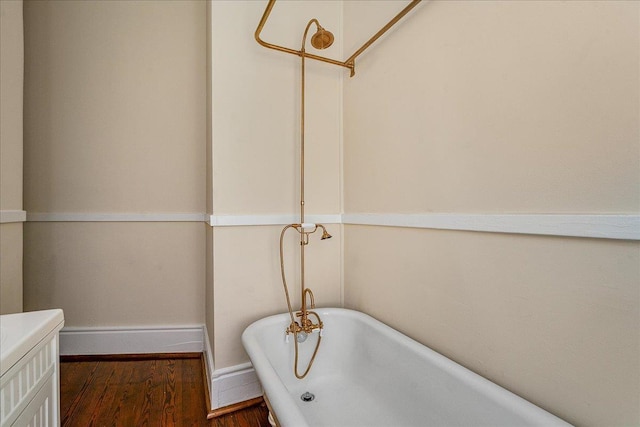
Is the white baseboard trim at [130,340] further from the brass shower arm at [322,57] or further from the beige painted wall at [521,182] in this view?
the brass shower arm at [322,57]

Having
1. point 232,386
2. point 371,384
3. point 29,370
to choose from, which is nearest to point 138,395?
point 232,386

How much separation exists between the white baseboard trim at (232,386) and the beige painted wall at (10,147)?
102 cm

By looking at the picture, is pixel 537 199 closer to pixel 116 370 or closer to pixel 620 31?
pixel 620 31

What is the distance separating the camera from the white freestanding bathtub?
78 centimetres

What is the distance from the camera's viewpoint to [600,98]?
678mm

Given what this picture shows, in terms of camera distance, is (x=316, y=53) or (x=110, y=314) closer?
(x=316, y=53)

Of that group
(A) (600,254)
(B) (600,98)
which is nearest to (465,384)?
(A) (600,254)

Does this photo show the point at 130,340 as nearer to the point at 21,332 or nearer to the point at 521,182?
the point at 21,332

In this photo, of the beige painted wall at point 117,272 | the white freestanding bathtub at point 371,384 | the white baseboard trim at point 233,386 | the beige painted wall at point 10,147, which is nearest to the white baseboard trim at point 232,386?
the white baseboard trim at point 233,386

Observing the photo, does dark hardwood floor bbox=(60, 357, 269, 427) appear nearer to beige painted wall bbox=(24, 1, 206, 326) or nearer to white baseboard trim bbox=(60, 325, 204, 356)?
white baseboard trim bbox=(60, 325, 204, 356)

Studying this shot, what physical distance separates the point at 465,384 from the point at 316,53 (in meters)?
1.64

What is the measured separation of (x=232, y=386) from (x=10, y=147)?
1.56 metres

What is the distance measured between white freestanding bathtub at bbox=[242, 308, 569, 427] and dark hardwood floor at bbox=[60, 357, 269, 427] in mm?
342

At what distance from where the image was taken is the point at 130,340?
6.25 feet
